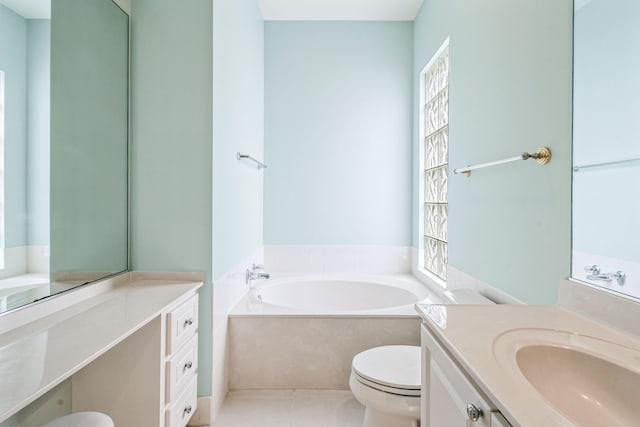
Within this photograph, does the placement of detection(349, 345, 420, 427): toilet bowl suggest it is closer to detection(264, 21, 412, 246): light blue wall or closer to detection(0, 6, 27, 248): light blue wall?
detection(0, 6, 27, 248): light blue wall

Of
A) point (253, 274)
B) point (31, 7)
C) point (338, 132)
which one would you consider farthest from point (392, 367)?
point (338, 132)

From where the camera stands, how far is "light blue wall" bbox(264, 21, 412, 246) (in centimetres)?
301

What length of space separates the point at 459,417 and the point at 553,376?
24 centimetres

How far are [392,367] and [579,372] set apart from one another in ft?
2.85

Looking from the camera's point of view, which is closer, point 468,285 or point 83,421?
point 83,421

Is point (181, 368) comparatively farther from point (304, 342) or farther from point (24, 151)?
point (24, 151)

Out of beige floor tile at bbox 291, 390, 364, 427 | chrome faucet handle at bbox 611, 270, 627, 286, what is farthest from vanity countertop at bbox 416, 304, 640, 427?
beige floor tile at bbox 291, 390, 364, 427

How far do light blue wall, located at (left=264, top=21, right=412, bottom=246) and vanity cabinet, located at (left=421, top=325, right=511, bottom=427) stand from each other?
2.10 metres

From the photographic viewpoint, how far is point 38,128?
3.87 feet

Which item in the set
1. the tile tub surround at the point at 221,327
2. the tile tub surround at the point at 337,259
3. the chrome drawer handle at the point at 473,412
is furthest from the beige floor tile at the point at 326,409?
the chrome drawer handle at the point at 473,412

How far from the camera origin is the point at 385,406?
137 centimetres

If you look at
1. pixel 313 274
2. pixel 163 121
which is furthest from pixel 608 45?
pixel 313 274

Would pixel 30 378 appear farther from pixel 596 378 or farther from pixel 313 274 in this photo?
pixel 313 274

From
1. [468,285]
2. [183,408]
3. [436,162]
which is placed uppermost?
[436,162]
